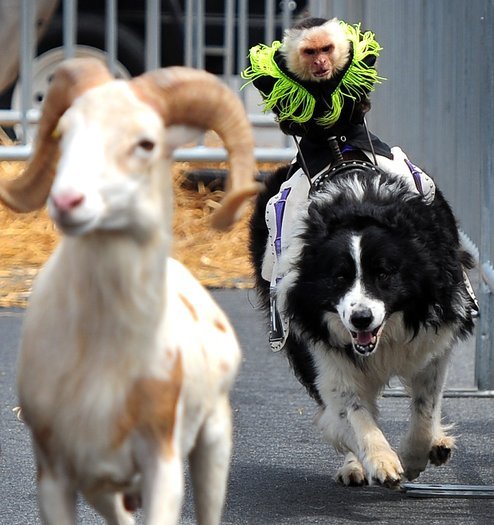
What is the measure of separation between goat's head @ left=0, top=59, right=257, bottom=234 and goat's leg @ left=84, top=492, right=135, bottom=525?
0.71 metres

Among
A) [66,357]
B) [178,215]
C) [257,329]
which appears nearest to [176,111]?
[66,357]

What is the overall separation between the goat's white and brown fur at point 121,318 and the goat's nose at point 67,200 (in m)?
0.13

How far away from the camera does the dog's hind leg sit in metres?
5.15

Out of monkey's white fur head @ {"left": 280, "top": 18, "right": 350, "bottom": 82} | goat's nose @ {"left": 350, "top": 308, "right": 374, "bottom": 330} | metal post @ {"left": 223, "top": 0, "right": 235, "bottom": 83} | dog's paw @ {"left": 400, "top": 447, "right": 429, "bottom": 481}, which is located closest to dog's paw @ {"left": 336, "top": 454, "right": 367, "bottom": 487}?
dog's paw @ {"left": 400, "top": 447, "right": 429, "bottom": 481}

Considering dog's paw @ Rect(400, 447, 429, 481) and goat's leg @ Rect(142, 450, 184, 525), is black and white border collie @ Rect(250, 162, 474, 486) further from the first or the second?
goat's leg @ Rect(142, 450, 184, 525)

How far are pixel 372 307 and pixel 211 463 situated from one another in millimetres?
1390

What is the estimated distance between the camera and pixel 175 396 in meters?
3.22

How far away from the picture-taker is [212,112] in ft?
10.7

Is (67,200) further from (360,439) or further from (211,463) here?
(360,439)

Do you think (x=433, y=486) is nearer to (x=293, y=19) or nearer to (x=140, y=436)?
(x=140, y=436)

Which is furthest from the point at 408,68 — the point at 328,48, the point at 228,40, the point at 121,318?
the point at 121,318

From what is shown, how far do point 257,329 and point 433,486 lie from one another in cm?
303

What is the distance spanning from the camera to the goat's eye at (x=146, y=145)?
3027mm

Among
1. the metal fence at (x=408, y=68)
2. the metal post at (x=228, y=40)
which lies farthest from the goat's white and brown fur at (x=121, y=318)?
the metal post at (x=228, y=40)
